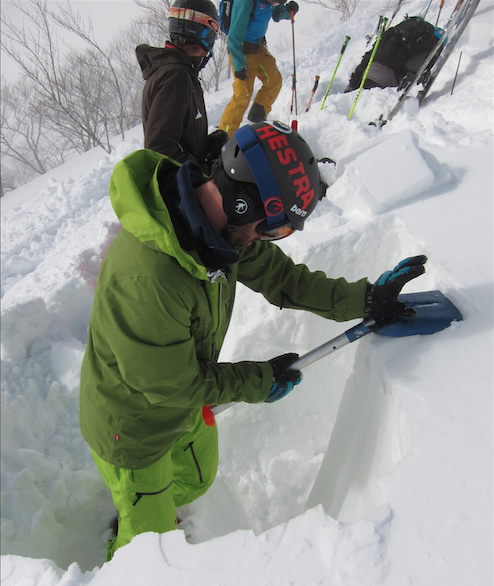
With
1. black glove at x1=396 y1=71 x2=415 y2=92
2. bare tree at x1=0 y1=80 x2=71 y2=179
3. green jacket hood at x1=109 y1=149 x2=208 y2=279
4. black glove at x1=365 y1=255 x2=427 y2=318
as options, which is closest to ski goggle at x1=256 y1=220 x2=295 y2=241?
green jacket hood at x1=109 y1=149 x2=208 y2=279

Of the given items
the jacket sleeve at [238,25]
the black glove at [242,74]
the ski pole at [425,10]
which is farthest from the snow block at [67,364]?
the ski pole at [425,10]

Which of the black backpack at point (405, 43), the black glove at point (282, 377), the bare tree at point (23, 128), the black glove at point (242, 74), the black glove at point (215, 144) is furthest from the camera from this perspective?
the bare tree at point (23, 128)

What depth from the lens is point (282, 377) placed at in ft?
5.51

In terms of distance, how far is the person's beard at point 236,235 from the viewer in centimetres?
128

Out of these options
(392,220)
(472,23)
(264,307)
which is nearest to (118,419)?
(264,307)

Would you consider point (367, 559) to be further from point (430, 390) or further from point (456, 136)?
point (456, 136)

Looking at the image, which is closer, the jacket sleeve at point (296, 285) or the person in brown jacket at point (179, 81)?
the jacket sleeve at point (296, 285)

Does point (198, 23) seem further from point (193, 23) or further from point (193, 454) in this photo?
point (193, 454)

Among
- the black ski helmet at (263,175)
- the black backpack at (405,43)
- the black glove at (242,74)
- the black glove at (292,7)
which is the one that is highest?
the black glove at (292,7)

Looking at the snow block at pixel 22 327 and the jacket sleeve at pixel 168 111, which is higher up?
the jacket sleeve at pixel 168 111

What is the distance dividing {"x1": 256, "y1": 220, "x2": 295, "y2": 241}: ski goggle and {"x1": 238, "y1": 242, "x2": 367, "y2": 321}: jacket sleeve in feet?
1.40

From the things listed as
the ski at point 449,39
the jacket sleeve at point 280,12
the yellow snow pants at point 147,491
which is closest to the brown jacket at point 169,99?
the yellow snow pants at point 147,491

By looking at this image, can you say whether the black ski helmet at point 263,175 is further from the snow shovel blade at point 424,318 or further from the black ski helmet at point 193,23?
the black ski helmet at point 193,23

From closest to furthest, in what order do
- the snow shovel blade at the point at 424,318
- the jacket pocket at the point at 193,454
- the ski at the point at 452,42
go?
the snow shovel blade at the point at 424,318
the jacket pocket at the point at 193,454
the ski at the point at 452,42
